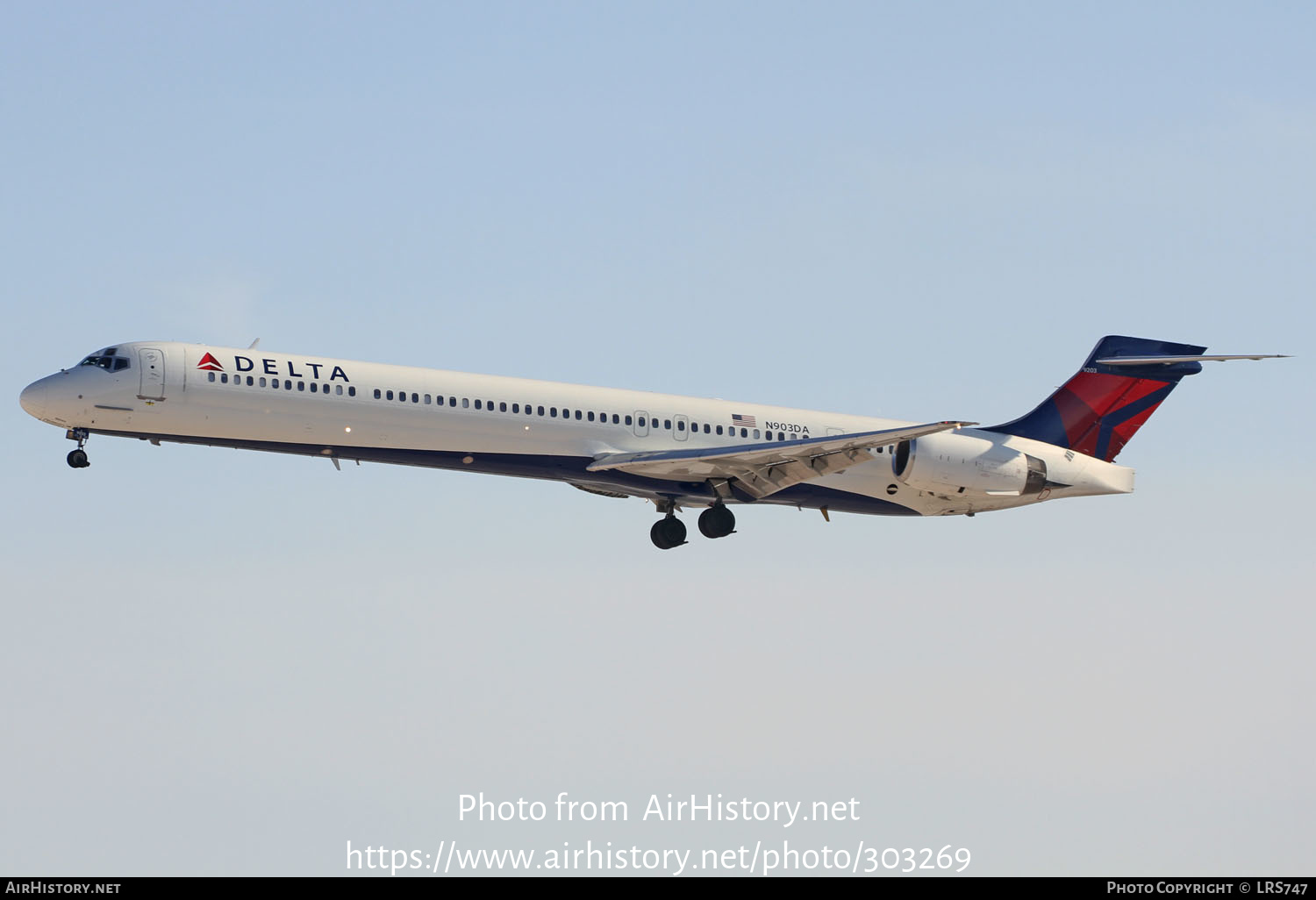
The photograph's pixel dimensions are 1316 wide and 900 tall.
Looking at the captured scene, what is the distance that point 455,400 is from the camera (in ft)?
119

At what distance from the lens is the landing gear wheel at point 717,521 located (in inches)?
1549

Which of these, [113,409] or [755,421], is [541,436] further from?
[113,409]

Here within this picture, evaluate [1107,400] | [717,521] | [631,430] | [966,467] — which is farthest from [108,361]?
[1107,400]

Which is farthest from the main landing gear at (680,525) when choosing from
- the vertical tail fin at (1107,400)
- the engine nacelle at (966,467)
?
the vertical tail fin at (1107,400)

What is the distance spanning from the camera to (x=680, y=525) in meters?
40.2

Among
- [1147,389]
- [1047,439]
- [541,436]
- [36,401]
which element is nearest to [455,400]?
[541,436]

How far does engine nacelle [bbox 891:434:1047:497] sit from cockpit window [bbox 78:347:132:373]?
683 inches

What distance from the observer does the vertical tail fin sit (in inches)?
1708

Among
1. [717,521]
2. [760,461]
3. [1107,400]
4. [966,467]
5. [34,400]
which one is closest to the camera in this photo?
[34,400]

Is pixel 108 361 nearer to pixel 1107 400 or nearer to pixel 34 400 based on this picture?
pixel 34 400

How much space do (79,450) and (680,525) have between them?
527 inches

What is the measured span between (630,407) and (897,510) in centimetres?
755

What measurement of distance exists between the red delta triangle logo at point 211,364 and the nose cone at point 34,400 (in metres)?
3.18

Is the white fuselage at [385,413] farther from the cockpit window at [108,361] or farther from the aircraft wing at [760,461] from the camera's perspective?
the aircraft wing at [760,461]
